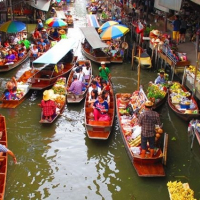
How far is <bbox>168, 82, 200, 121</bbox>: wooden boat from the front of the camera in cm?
1230

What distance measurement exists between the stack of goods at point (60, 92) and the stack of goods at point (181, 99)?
15.6 feet

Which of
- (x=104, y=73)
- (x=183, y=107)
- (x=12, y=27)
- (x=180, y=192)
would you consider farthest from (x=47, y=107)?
(x=12, y=27)

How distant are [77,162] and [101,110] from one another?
84.0 inches

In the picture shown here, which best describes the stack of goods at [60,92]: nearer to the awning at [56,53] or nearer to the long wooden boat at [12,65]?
the awning at [56,53]

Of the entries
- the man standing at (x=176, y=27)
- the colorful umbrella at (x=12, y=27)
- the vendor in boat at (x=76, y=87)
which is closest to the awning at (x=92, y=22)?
the colorful umbrella at (x=12, y=27)

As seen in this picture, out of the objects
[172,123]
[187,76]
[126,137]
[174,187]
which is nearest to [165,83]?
[187,76]

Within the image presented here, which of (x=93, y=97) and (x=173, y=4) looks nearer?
(x=93, y=97)

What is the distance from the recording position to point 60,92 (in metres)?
14.8

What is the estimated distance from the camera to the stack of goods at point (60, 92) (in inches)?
549

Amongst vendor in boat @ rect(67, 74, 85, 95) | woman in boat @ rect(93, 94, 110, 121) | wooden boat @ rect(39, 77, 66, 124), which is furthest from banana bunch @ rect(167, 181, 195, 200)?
vendor in boat @ rect(67, 74, 85, 95)

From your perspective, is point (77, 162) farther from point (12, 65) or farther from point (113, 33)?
point (113, 33)

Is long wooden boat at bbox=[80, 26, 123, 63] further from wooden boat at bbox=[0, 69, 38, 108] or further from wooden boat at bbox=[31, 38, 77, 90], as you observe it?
wooden boat at bbox=[0, 69, 38, 108]

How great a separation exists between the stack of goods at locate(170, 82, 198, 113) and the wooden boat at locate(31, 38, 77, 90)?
5.59 metres

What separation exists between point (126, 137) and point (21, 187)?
3.68 metres
